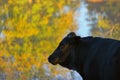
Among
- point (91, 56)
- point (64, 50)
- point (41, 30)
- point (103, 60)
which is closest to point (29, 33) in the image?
point (41, 30)

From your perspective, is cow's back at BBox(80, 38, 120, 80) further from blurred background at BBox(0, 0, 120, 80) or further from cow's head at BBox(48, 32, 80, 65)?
blurred background at BBox(0, 0, 120, 80)

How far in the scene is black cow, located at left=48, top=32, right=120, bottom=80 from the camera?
3.12 meters

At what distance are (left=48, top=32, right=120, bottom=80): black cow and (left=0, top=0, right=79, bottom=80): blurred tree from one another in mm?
2892

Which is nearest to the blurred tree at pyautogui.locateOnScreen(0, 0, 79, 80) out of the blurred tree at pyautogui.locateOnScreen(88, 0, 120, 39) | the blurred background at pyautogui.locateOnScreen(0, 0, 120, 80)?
the blurred background at pyautogui.locateOnScreen(0, 0, 120, 80)

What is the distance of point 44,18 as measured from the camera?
13469 millimetres

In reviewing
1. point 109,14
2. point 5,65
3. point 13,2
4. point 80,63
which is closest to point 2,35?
point 5,65

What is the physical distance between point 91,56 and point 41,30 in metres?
7.91

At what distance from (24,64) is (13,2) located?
31.4 feet

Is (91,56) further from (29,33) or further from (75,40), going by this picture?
(29,33)

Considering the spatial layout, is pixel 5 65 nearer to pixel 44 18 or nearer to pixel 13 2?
pixel 44 18

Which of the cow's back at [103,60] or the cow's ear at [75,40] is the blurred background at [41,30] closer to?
the cow's ear at [75,40]

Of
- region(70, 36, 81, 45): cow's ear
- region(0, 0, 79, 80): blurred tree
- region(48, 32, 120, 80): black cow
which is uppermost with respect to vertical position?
region(70, 36, 81, 45): cow's ear

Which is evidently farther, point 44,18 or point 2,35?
point 44,18

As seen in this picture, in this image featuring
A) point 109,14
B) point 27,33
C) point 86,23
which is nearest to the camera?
point 27,33
